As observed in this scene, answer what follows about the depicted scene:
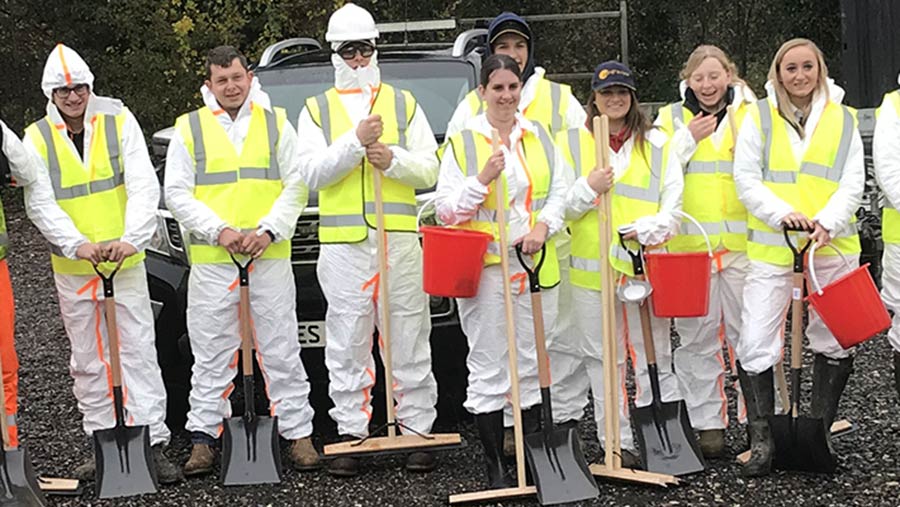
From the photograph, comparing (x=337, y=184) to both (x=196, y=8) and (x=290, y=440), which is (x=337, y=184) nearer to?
(x=290, y=440)

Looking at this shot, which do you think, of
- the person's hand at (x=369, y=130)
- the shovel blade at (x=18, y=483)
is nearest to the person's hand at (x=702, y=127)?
the person's hand at (x=369, y=130)

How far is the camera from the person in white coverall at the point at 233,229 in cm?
604

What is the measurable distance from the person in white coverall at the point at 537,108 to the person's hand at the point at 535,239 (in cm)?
38

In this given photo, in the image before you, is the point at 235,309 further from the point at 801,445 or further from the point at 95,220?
the point at 801,445

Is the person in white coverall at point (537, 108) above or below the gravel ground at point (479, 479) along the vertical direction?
above

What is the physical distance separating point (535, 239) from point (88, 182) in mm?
2103

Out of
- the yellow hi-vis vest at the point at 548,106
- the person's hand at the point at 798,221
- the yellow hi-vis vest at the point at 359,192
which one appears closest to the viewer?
the person's hand at the point at 798,221

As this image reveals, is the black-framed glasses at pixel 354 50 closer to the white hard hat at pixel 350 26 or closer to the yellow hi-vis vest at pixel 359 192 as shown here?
the white hard hat at pixel 350 26

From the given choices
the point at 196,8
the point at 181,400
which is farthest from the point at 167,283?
the point at 196,8

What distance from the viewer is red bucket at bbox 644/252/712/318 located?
570cm

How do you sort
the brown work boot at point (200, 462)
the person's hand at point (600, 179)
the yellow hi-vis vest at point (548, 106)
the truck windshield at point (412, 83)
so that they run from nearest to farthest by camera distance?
the person's hand at point (600, 179), the brown work boot at point (200, 462), the yellow hi-vis vest at point (548, 106), the truck windshield at point (412, 83)

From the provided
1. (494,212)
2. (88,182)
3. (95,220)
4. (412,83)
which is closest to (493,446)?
(494,212)

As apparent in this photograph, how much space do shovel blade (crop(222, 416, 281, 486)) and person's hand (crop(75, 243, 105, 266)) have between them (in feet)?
3.11

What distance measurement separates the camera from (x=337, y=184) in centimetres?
604
